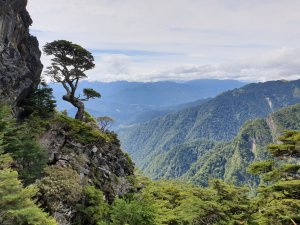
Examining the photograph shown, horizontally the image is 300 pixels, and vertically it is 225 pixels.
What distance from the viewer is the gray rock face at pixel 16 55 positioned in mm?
35219

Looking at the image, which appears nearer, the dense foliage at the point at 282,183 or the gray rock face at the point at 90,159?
the dense foliage at the point at 282,183

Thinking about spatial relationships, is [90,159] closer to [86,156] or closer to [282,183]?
[86,156]

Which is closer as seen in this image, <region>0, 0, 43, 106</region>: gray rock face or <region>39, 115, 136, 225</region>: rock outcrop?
<region>39, 115, 136, 225</region>: rock outcrop

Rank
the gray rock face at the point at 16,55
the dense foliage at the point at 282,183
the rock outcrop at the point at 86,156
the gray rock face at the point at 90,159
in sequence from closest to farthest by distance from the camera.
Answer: the dense foliage at the point at 282,183
the rock outcrop at the point at 86,156
the gray rock face at the point at 90,159
the gray rock face at the point at 16,55

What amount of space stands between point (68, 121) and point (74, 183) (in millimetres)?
10765

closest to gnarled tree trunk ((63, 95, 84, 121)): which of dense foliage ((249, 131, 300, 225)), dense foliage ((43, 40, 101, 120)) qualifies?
dense foliage ((43, 40, 101, 120))

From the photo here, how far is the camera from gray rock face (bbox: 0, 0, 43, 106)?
35.2 metres

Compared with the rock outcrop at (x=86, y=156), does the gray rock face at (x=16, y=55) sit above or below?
above

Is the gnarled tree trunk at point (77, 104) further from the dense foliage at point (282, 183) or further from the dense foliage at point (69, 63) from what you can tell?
the dense foliage at point (282, 183)

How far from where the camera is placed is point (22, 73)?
3775 cm

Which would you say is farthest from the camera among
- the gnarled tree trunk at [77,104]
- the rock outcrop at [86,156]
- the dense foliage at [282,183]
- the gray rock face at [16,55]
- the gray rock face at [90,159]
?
the gnarled tree trunk at [77,104]

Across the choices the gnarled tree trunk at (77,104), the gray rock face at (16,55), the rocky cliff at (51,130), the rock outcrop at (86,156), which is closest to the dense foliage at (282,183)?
the rock outcrop at (86,156)

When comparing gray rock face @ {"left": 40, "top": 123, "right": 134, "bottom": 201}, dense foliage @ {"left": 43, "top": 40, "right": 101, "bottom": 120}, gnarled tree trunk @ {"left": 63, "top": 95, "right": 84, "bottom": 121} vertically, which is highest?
dense foliage @ {"left": 43, "top": 40, "right": 101, "bottom": 120}

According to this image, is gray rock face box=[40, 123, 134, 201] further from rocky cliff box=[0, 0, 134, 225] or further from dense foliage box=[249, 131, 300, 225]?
dense foliage box=[249, 131, 300, 225]
